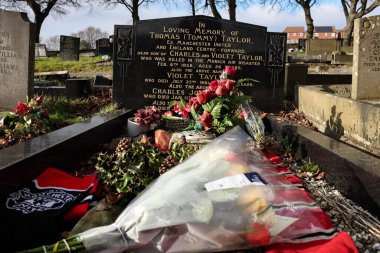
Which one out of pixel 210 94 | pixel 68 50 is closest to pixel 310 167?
pixel 210 94

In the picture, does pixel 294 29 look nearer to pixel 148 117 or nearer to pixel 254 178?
pixel 148 117

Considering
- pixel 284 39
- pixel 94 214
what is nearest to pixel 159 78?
pixel 284 39

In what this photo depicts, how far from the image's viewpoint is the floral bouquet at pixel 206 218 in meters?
1.78

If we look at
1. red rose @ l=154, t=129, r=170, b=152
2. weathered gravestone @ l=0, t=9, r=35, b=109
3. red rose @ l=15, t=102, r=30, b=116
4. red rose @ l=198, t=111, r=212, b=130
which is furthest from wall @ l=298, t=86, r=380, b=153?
weathered gravestone @ l=0, t=9, r=35, b=109

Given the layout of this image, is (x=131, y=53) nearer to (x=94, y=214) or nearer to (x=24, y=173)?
(x=24, y=173)

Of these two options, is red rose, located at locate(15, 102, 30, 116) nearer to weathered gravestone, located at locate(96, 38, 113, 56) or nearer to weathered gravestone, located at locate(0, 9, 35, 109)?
weathered gravestone, located at locate(0, 9, 35, 109)

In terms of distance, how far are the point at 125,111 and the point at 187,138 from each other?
217 centimetres

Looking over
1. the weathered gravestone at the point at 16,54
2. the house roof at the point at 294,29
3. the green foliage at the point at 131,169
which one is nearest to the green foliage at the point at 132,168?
the green foliage at the point at 131,169

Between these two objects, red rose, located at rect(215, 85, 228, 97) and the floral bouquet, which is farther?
red rose, located at rect(215, 85, 228, 97)

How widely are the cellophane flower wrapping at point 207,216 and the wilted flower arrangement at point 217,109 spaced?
159cm

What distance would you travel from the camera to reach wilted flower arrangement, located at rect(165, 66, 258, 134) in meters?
3.74

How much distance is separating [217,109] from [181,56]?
6.79 feet

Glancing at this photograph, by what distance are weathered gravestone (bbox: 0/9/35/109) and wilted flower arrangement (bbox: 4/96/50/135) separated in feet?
6.67

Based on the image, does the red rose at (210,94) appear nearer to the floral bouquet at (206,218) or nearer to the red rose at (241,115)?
the red rose at (241,115)
